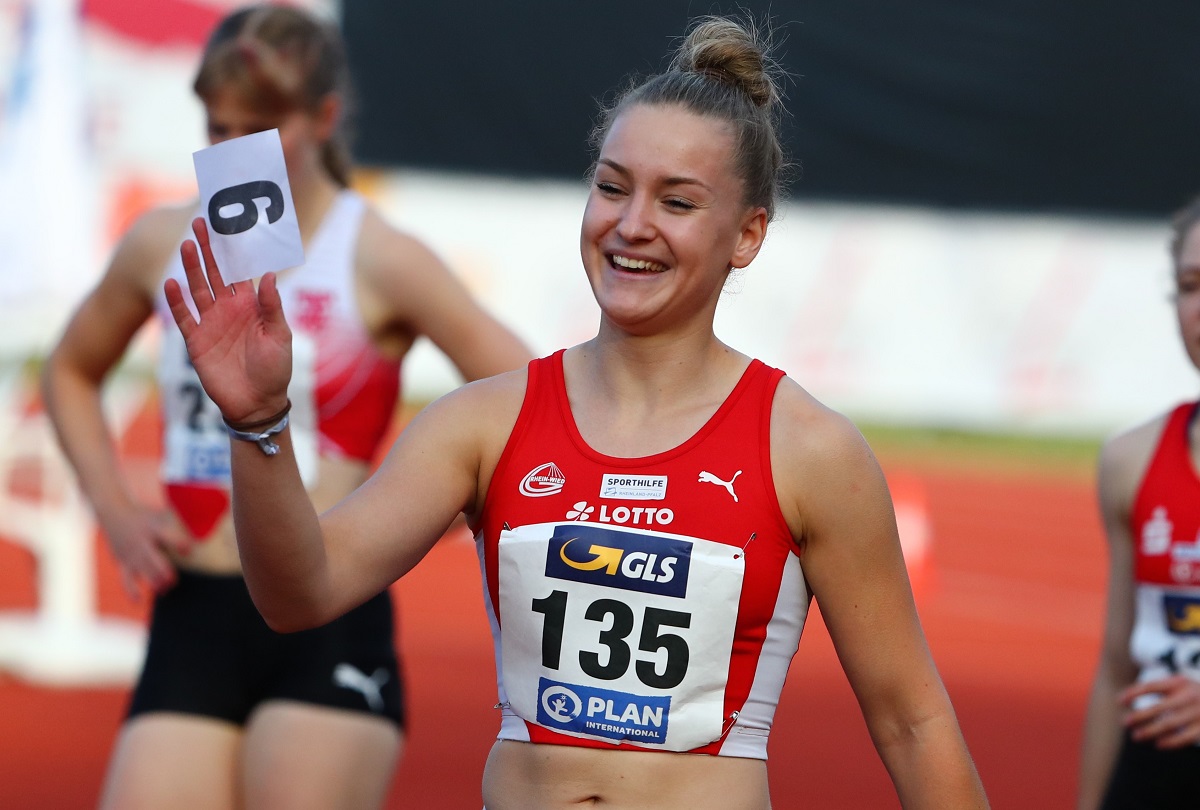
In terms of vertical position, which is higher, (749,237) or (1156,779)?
(749,237)

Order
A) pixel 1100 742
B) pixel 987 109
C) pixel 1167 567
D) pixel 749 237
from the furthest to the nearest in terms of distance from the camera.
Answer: pixel 987 109 < pixel 1100 742 < pixel 1167 567 < pixel 749 237

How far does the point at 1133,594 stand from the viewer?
3525 mm

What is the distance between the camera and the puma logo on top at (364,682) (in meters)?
3.24

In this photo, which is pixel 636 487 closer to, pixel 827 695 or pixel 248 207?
pixel 248 207

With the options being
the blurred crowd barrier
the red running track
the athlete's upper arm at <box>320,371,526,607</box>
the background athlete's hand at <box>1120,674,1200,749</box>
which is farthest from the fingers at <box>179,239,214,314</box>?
the blurred crowd barrier

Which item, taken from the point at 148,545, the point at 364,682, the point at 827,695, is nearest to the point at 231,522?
the point at 148,545

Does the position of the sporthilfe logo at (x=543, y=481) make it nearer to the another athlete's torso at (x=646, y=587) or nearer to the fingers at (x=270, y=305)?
the another athlete's torso at (x=646, y=587)

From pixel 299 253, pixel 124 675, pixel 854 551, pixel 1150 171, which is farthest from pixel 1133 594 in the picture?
pixel 1150 171

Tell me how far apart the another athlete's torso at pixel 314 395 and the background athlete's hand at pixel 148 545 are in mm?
48

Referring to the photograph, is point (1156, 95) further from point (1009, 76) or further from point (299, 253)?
point (299, 253)

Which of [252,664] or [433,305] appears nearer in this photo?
[252,664]

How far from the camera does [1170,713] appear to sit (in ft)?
10.6

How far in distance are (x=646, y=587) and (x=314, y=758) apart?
3.64 feet

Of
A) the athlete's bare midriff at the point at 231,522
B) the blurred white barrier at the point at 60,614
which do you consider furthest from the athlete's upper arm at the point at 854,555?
the blurred white barrier at the point at 60,614
